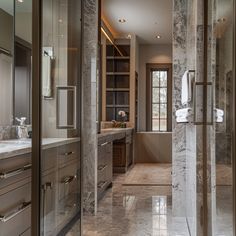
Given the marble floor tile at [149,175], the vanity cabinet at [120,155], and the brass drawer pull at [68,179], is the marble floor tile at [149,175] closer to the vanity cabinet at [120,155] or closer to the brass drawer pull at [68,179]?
the vanity cabinet at [120,155]

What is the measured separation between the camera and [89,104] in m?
3.88

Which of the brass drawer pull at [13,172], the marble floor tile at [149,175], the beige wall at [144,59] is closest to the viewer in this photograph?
the brass drawer pull at [13,172]

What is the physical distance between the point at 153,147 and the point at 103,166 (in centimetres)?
441

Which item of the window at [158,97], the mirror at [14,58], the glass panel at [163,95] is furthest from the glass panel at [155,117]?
the mirror at [14,58]

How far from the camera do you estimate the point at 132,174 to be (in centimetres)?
703

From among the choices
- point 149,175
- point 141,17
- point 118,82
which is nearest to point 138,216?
point 149,175

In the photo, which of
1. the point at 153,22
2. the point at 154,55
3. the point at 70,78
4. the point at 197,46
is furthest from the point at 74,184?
the point at 154,55

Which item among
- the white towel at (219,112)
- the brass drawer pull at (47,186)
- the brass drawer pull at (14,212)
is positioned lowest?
the brass drawer pull at (14,212)

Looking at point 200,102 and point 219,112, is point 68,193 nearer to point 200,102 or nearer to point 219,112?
point 200,102

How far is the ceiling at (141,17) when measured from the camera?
638cm

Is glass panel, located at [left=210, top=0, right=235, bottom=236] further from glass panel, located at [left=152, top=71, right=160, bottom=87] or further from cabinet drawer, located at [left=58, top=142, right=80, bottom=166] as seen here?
glass panel, located at [left=152, top=71, right=160, bottom=87]

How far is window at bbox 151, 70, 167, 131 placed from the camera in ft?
31.7

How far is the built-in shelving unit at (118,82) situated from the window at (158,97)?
3.49ft

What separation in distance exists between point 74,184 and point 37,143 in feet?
3.48
